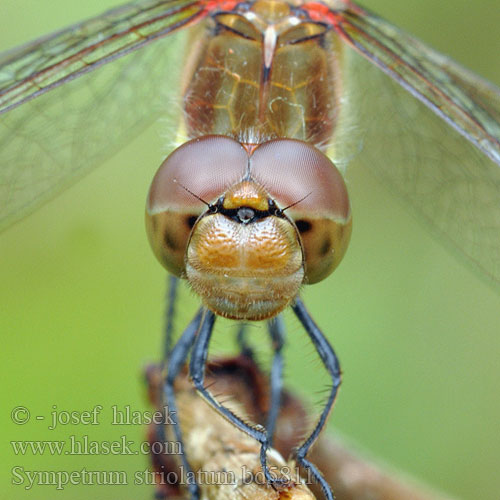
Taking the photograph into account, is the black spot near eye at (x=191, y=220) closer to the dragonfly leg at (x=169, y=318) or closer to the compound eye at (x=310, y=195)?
the compound eye at (x=310, y=195)

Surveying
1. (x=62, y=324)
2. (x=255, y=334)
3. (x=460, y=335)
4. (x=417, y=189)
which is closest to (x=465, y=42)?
(x=460, y=335)

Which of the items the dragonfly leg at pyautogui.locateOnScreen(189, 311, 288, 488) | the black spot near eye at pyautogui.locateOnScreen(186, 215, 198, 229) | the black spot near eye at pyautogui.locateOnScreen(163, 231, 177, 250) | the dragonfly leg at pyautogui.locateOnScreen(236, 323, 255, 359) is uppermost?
the black spot near eye at pyautogui.locateOnScreen(186, 215, 198, 229)

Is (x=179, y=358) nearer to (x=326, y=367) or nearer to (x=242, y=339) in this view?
(x=326, y=367)

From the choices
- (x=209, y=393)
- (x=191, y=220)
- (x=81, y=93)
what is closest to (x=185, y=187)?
(x=191, y=220)

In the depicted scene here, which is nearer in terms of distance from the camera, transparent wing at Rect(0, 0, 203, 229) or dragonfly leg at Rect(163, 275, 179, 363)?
transparent wing at Rect(0, 0, 203, 229)

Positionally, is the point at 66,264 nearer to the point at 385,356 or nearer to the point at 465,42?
the point at 385,356

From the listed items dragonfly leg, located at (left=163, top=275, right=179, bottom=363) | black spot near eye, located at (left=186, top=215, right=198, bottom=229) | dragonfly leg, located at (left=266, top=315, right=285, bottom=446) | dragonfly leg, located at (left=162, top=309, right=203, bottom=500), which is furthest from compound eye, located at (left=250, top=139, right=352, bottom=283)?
dragonfly leg, located at (left=163, top=275, right=179, bottom=363)

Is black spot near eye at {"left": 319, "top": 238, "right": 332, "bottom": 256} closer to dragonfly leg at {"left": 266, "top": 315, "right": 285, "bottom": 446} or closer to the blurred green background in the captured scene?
dragonfly leg at {"left": 266, "top": 315, "right": 285, "bottom": 446}
